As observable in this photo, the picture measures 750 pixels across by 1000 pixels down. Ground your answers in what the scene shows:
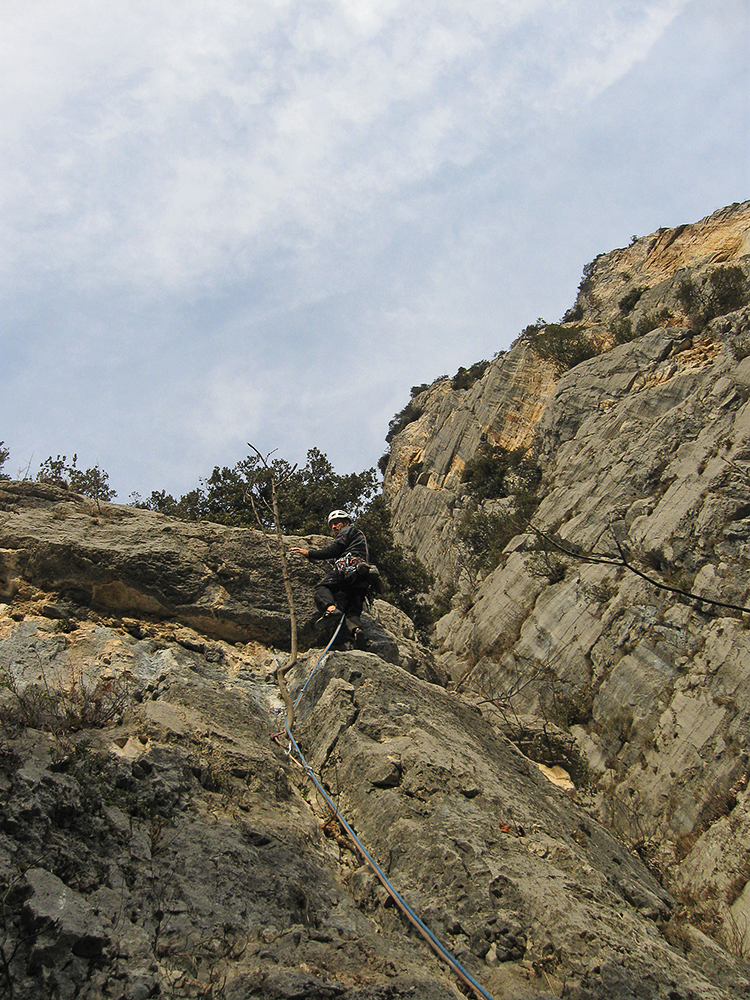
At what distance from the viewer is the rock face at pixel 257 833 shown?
4.12 m

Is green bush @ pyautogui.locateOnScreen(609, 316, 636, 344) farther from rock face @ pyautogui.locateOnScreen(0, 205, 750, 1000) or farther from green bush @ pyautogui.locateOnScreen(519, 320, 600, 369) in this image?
rock face @ pyautogui.locateOnScreen(0, 205, 750, 1000)

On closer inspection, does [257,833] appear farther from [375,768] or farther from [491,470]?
[491,470]

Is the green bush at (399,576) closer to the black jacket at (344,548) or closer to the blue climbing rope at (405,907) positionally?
the black jacket at (344,548)

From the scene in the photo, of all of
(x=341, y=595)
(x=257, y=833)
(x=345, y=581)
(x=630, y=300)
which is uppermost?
(x=630, y=300)

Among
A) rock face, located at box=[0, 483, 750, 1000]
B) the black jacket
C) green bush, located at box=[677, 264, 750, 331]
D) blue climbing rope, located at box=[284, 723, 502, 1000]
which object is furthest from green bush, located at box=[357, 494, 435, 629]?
green bush, located at box=[677, 264, 750, 331]

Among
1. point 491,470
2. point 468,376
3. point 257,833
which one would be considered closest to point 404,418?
point 468,376

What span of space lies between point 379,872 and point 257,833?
98cm

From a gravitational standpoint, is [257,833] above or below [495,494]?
below

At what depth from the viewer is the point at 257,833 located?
5.61m

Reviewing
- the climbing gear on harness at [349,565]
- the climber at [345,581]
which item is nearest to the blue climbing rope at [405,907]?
the climber at [345,581]

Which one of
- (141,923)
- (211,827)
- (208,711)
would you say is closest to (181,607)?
(208,711)

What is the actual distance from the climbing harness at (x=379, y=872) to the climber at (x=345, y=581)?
1.49m

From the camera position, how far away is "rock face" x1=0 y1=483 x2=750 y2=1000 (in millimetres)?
4125

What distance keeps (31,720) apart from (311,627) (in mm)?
4807
